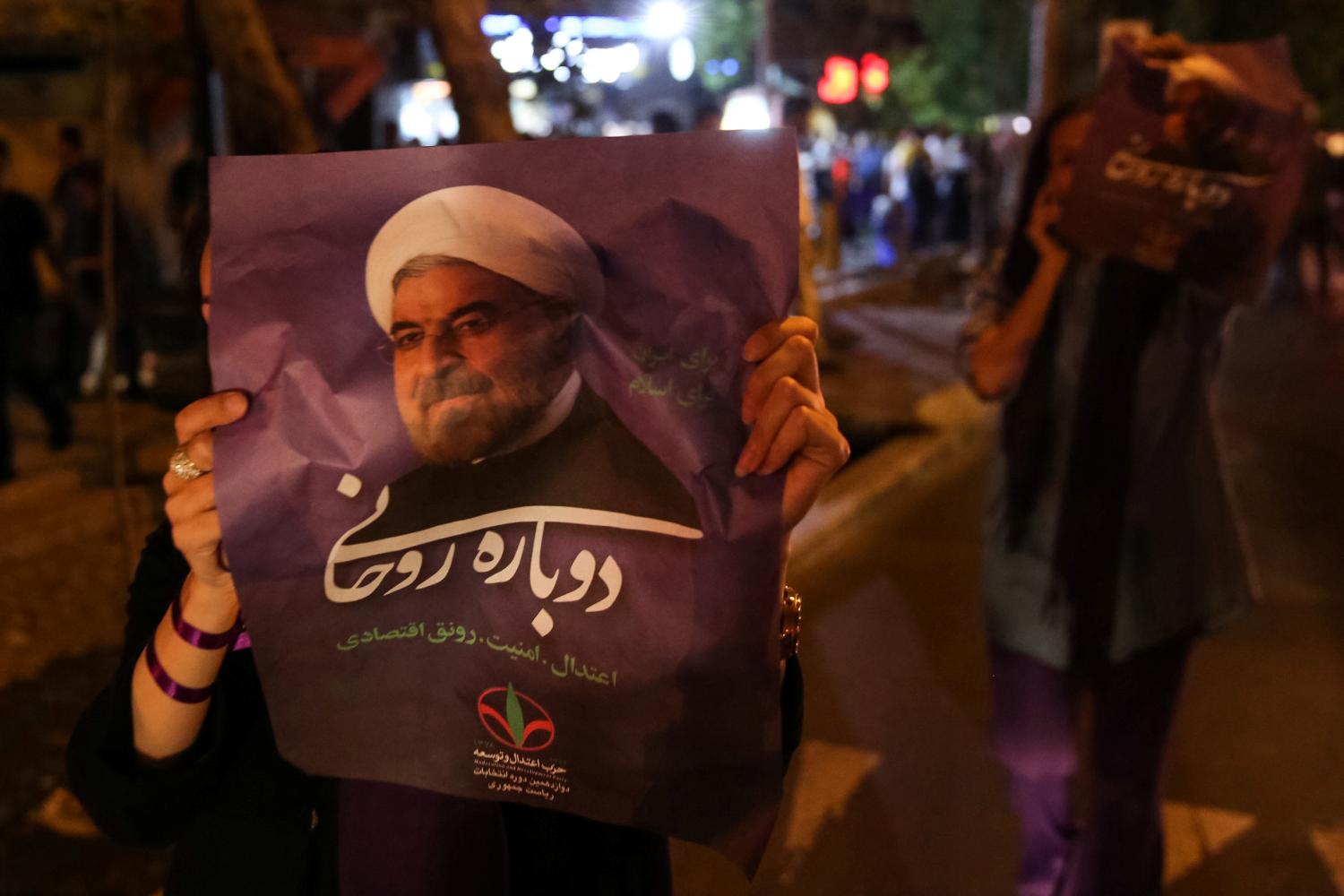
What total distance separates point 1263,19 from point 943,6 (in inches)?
544

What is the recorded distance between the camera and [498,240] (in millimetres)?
1293

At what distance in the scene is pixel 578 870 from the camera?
1.70 m

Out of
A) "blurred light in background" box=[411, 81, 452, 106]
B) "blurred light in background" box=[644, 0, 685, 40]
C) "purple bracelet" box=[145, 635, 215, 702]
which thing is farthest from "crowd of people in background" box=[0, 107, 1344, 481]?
"blurred light in background" box=[411, 81, 452, 106]

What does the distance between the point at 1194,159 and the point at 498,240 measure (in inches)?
72.6

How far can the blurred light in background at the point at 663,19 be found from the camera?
7195 millimetres

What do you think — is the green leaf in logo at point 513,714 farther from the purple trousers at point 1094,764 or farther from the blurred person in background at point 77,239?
the blurred person in background at point 77,239

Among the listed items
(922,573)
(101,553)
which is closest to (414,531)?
(922,573)

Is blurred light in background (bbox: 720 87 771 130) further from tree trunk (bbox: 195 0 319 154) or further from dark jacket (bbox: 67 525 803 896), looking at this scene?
dark jacket (bbox: 67 525 803 896)

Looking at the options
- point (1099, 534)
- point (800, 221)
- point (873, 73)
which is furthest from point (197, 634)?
point (873, 73)

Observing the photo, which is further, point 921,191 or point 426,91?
point 921,191

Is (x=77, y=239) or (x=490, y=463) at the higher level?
(x=490, y=463)

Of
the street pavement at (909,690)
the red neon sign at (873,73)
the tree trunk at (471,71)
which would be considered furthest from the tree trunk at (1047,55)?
the tree trunk at (471,71)

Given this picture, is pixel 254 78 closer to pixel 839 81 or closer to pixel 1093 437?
pixel 1093 437

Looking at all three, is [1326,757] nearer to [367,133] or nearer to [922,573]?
[922,573]
